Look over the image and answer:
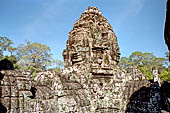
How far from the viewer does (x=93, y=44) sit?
7.85m

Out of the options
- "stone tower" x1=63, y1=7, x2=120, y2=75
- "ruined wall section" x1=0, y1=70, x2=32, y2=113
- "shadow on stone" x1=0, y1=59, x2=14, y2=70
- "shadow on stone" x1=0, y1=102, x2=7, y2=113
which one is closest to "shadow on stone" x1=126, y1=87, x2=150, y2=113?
"stone tower" x1=63, y1=7, x2=120, y2=75

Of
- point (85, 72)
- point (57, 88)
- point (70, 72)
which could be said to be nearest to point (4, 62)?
point (57, 88)

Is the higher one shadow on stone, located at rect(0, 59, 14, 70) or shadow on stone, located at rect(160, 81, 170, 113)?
shadow on stone, located at rect(0, 59, 14, 70)

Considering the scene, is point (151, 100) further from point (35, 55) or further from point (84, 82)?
point (35, 55)

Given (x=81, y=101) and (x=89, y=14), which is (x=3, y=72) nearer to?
(x=81, y=101)

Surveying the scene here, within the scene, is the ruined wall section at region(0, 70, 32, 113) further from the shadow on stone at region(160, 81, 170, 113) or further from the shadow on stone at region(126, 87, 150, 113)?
the shadow on stone at region(160, 81, 170, 113)

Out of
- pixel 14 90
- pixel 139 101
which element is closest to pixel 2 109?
pixel 14 90

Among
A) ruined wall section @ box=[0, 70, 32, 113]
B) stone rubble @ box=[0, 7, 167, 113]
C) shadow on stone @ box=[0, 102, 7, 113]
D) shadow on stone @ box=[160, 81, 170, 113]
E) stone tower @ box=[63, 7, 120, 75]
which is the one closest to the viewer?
shadow on stone @ box=[0, 102, 7, 113]

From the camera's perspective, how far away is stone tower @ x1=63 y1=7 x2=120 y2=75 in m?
7.47

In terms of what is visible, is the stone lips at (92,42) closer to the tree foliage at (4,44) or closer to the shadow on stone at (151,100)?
the shadow on stone at (151,100)

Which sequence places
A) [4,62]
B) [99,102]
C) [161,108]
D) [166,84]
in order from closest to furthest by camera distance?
[4,62] < [161,108] < [166,84] < [99,102]

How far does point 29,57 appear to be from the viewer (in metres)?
23.6

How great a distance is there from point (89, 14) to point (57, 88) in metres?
5.19

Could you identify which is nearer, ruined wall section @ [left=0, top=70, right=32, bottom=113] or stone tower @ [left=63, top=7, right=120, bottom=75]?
ruined wall section @ [left=0, top=70, right=32, bottom=113]
